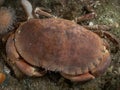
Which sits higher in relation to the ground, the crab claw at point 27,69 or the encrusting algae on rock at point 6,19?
the encrusting algae on rock at point 6,19

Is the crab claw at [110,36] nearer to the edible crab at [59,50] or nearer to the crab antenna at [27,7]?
the edible crab at [59,50]

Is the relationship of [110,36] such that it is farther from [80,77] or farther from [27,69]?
[27,69]

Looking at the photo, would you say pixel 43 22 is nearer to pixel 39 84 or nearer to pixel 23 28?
pixel 23 28

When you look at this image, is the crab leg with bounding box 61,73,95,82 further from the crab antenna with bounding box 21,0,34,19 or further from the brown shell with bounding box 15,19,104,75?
the crab antenna with bounding box 21,0,34,19

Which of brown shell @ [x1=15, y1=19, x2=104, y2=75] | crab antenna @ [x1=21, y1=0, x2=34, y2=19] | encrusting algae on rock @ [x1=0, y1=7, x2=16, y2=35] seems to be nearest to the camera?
brown shell @ [x1=15, y1=19, x2=104, y2=75]

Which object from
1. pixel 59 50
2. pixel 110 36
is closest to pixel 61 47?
pixel 59 50

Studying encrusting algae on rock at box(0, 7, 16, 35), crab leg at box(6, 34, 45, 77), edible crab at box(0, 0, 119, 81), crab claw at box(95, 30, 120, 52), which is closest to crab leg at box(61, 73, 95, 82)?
edible crab at box(0, 0, 119, 81)

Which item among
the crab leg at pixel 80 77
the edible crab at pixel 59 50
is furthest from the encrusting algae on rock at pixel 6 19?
the crab leg at pixel 80 77
